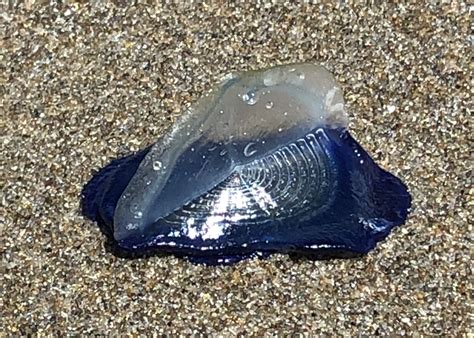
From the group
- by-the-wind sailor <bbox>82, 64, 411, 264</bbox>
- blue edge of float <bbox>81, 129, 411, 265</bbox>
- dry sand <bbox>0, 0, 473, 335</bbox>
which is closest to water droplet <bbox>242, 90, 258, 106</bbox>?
by-the-wind sailor <bbox>82, 64, 411, 264</bbox>

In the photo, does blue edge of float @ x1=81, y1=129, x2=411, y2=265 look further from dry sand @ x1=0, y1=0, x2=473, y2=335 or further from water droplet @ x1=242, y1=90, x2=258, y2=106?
water droplet @ x1=242, y1=90, x2=258, y2=106

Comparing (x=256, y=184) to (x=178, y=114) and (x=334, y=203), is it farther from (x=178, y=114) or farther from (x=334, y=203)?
(x=178, y=114)

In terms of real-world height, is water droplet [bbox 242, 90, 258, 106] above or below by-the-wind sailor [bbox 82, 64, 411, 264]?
above

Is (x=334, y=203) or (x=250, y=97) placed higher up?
(x=250, y=97)

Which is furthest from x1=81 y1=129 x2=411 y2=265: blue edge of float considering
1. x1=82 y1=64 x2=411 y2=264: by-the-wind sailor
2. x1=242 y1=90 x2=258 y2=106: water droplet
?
x1=242 y1=90 x2=258 y2=106: water droplet

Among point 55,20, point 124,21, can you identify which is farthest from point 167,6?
point 55,20

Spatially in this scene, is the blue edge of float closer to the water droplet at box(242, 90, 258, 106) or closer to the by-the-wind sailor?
the by-the-wind sailor

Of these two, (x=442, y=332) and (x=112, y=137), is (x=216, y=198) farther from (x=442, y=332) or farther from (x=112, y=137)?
(x=442, y=332)

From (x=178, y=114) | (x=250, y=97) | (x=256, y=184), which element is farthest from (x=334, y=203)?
(x=178, y=114)
